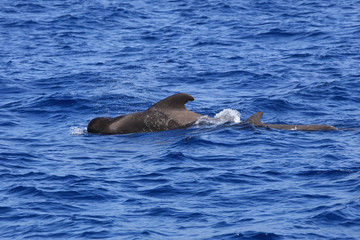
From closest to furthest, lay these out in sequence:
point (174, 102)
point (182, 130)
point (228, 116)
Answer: point (182, 130) < point (174, 102) < point (228, 116)

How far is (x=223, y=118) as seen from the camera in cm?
1898

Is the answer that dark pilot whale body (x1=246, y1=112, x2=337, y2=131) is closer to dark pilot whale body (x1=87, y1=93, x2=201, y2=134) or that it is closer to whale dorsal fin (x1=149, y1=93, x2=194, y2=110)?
dark pilot whale body (x1=87, y1=93, x2=201, y2=134)

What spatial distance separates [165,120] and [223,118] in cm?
186

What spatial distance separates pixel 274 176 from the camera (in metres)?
13.8

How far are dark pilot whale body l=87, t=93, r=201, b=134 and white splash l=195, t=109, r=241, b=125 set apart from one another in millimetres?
201

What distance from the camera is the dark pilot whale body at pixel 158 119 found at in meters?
18.1

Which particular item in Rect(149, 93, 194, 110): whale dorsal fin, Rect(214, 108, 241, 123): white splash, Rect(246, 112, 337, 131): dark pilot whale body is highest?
Rect(149, 93, 194, 110): whale dorsal fin

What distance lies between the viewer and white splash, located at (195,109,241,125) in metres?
18.4

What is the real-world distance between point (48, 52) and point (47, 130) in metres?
13.4

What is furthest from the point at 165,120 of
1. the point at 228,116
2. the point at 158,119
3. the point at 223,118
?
the point at 228,116

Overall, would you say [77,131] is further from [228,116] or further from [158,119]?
[228,116]

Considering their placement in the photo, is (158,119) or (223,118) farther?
(223,118)

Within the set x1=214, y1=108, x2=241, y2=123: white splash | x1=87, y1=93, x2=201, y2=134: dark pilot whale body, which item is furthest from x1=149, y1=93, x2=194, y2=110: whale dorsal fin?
x1=214, y1=108, x2=241, y2=123: white splash

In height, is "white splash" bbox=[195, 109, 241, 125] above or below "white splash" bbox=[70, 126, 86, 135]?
above
